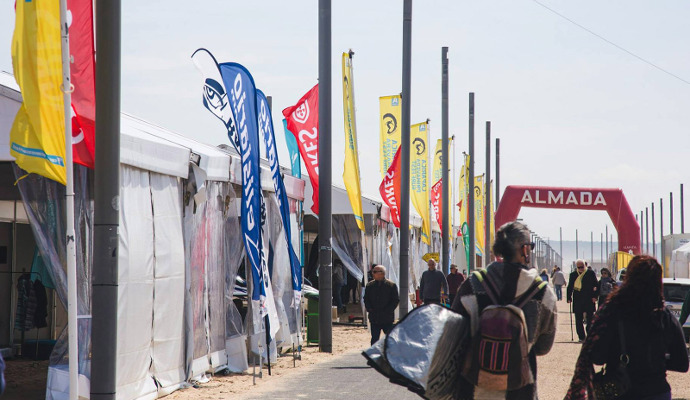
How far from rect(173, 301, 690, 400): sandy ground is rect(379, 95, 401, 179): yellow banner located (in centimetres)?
502

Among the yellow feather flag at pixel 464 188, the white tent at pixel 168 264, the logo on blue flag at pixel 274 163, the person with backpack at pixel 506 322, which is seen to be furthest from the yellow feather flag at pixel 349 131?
the yellow feather flag at pixel 464 188

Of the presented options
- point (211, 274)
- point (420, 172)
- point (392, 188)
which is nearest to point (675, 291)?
point (392, 188)

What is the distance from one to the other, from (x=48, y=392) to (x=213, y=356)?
4.18 meters

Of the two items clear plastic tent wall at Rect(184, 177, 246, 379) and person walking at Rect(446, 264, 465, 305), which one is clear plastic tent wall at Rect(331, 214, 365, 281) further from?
clear plastic tent wall at Rect(184, 177, 246, 379)

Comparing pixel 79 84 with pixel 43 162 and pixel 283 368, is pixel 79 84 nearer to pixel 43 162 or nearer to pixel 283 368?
pixel 43 162

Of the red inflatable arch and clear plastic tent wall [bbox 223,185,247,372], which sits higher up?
the red inflatable arch

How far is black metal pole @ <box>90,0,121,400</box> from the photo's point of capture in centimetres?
759

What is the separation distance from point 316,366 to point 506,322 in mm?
10342

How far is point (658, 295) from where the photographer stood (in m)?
5.08

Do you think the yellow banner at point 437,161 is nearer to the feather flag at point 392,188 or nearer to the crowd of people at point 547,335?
the feather flag at point 392,188

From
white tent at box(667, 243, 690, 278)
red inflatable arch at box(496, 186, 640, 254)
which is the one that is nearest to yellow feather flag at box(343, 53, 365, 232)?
red inflatable arch at box(496, 186, 640, 254)

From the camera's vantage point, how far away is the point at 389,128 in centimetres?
2295

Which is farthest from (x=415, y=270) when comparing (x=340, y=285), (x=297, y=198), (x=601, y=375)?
(x=601, y=375)

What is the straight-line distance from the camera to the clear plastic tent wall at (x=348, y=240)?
26.0m
